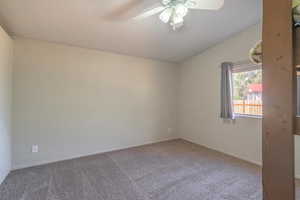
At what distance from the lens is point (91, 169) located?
2.51 m

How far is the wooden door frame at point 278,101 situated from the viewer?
641mm

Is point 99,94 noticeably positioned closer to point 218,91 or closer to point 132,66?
point 132,66

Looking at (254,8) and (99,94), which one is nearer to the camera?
(254,8)

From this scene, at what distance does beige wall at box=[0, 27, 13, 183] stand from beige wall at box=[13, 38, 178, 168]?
0.15 m

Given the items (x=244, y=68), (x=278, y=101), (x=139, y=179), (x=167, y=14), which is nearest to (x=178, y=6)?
(x=167, y=14)


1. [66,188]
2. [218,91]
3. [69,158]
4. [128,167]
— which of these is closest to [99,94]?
[69,158]

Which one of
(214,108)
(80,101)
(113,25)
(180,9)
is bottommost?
(214,108)

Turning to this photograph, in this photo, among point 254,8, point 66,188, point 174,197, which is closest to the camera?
point 174,197

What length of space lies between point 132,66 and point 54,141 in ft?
7.10

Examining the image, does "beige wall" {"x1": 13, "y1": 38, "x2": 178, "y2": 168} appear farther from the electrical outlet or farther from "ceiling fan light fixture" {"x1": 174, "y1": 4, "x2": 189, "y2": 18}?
"ceiling fan light fixture" {"x1": 174, "y1": 4, "x2": 189, "y2": 18}

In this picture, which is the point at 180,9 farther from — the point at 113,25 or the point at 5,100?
the point at 5,100

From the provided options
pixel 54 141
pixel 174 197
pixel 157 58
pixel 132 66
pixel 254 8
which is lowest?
pixel 174 197

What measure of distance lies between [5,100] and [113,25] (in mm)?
1889

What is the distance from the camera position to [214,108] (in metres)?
3.48
